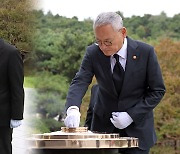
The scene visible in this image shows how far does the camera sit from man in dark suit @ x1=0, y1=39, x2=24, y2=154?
244 cm

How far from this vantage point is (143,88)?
2.16 m

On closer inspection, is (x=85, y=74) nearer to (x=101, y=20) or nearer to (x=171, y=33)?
(x=101, y=20)

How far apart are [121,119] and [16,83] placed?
650 millimetres

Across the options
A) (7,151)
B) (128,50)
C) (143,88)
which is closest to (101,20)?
(128,50)

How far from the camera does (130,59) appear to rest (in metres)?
2.11

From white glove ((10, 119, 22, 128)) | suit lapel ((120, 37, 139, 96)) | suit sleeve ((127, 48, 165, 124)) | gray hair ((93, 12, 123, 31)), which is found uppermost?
gray hair ((93, 12, 123, 31))

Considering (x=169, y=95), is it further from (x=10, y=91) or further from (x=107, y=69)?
(x=107, y=69)

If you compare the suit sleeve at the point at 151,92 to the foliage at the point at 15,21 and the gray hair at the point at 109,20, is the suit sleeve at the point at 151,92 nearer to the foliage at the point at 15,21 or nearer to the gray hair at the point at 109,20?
the gray hair at the point at 109,20

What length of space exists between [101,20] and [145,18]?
34.4 ft

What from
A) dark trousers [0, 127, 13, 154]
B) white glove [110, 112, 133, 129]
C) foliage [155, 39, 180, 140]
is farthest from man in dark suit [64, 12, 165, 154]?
Result: foliage [155, 39, 180, 140]

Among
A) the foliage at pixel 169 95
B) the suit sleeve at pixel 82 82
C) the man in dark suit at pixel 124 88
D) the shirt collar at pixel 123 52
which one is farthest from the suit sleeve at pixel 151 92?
the foliage at pixel 169 95

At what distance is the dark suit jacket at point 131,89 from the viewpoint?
82.8 inches

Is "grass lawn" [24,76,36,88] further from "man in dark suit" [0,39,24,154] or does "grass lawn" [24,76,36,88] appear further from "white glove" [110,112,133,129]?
"white glove" [110,112,133,129]

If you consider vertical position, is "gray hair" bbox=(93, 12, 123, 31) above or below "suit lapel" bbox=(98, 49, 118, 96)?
above
